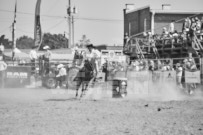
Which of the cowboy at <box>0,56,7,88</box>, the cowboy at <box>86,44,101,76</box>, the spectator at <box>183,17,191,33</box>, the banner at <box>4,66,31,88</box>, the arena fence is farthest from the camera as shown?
the banner at <box>4,66,31,88</box>

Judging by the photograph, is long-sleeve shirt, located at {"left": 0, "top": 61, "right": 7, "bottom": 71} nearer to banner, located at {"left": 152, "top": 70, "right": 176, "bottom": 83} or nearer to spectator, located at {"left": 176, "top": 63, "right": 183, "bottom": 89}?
banner, located at {"left": 152, "top": 70, "right": 176, "bottom": 83}

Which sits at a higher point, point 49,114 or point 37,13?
point 37,13

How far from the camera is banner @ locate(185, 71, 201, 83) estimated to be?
15070mm

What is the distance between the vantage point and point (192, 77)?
15.2 m

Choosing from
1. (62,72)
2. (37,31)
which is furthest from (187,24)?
(37,31)

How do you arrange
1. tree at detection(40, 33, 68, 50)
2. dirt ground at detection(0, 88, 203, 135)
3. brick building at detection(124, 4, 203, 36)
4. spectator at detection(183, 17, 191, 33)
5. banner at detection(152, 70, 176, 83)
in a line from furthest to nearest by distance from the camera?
tree at detection(40, 33, 68, 50)
brick building at detection(124, 4, 203, 36)
spectator at detection(183, 17, 191, 33)
banner at detection(152, 70, 176, 83)
dirt ground at detection(0, 88, 203, 135)

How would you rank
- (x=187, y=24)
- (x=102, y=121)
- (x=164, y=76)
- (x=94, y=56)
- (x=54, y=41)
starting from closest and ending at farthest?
(x=102, y=121), (x=94, y=56), (x=164, y=76), (x=187, y=24), (x=54, y=41)

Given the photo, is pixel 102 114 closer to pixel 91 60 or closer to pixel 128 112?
pixel 128 112

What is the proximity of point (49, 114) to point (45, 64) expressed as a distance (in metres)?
11.6

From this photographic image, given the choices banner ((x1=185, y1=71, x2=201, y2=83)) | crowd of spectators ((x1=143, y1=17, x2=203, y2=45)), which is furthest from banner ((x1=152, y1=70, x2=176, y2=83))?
crowd of spectators ((x1=143, y1=17, x2=203, y2=45))

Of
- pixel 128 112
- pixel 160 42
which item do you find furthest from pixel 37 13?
pixel 128 112

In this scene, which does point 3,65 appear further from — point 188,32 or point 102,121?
point 102,121

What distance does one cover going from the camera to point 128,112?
885 cm

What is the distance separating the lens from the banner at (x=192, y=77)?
49.4 ft
